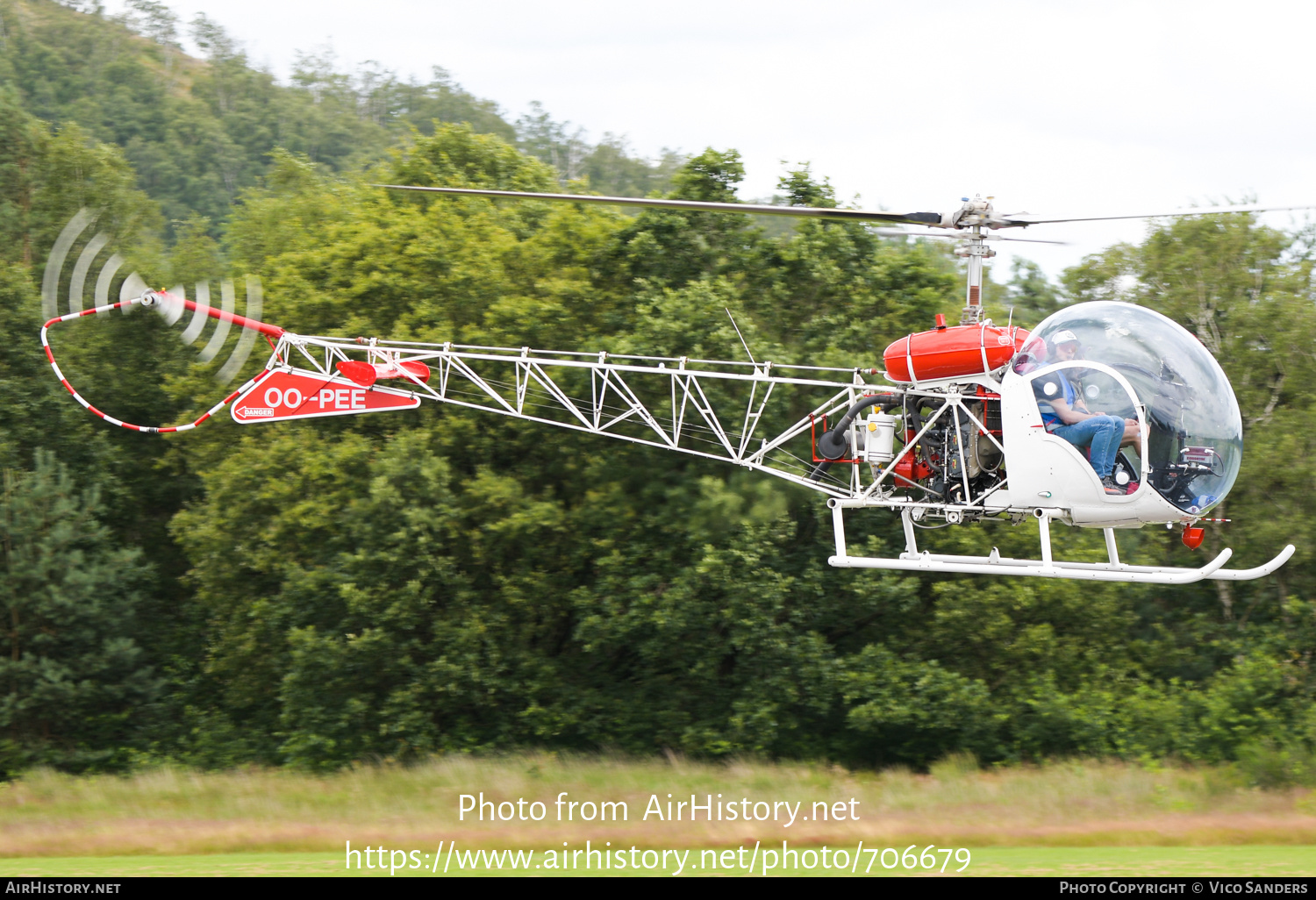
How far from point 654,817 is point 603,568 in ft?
18.4

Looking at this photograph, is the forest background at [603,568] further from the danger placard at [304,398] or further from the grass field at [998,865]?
the grass field at [998,865]

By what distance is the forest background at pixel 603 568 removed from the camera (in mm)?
18891

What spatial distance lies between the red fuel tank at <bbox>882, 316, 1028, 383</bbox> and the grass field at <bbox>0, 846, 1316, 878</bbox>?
4.34m

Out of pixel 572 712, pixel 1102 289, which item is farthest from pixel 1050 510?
pixel 1102 289

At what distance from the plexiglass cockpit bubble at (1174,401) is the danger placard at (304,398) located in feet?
24.0

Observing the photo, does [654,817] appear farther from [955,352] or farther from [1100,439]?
[1100,439]

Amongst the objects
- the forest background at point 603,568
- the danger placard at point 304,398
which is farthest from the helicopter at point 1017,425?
the forest background at point 603,568

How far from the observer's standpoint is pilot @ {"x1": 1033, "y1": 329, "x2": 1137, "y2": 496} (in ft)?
31.1

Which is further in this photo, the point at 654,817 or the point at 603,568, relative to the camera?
the point at 603,568

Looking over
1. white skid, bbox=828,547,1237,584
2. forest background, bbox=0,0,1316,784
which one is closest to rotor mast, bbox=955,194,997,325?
white skid, bbox=828,547,1237,584

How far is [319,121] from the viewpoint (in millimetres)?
76812

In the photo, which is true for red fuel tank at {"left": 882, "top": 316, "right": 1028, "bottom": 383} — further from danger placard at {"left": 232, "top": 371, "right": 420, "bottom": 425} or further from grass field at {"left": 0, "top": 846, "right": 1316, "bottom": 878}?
danger placard at {"left": 232, "top": 371, "right": 420, "bottom": 425}

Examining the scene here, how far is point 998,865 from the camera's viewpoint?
1070 centimetres

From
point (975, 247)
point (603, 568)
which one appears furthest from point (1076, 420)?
point (603, 568)
